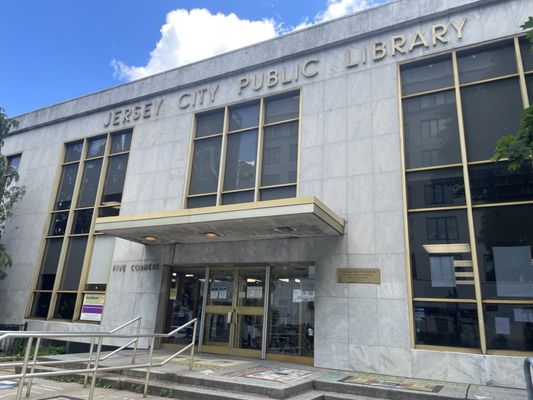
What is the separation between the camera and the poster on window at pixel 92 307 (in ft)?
40.2

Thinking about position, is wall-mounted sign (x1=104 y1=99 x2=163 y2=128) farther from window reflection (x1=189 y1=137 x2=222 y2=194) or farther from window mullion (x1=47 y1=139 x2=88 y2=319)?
window reflection (x1=189 y1=137 x2=222 y2=194)

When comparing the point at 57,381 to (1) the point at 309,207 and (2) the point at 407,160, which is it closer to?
(1) the point at 309,207

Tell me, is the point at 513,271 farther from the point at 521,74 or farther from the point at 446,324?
the point at 521,74

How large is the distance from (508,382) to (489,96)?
6024mm

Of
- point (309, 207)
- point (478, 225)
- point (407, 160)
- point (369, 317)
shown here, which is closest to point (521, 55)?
point (407, 160)

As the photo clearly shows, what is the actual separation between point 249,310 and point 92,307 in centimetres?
545

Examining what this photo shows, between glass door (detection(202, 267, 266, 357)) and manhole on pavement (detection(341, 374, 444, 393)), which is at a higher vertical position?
glass door (detection(202, 267, 266, 357))

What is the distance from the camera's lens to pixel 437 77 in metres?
9.75

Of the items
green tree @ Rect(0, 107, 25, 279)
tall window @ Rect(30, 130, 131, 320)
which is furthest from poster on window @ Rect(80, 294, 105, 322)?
green tree @ Rect(0, 107, 25, 279)

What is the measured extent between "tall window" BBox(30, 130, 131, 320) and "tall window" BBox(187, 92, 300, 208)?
3.26 metres

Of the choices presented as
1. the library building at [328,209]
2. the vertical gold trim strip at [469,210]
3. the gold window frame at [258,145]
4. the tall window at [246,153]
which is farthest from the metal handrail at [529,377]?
the tall window at [246,153]

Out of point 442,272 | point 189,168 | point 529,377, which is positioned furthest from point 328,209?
point 189,168

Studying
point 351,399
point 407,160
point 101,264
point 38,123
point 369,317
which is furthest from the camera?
point 38,123

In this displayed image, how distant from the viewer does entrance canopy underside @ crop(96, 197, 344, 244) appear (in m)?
8.02
